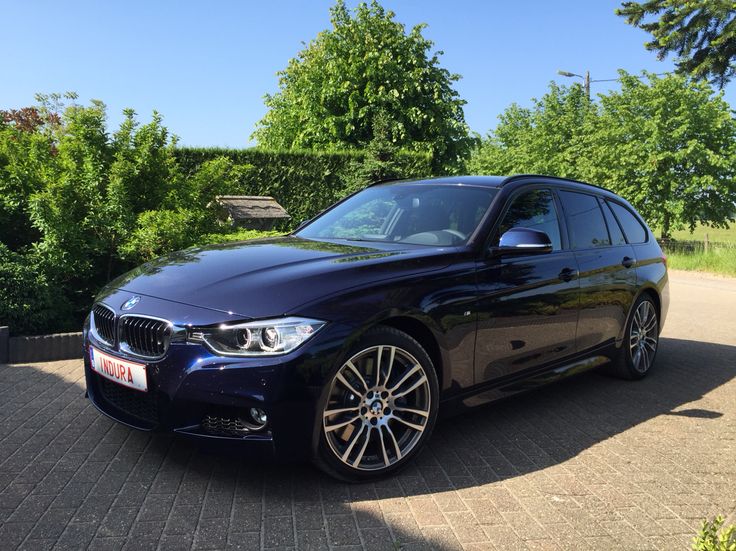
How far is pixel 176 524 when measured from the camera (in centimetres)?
278

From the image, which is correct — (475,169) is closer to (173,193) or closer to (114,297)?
(173,193)

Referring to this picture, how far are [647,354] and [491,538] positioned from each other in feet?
11.8

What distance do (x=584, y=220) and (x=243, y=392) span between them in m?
3.29

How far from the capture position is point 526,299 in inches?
158

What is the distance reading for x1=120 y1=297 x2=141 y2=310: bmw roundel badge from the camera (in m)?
3.27

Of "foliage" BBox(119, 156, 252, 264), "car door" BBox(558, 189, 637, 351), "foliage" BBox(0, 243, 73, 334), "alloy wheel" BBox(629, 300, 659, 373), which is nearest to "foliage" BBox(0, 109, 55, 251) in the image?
"foliage" BBox(0, 243, 73, 334)

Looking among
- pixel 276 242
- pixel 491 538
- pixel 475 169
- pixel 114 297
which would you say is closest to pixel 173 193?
pixel 276 242

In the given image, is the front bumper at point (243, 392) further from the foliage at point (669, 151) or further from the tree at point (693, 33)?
the foliage at point (669, 151)

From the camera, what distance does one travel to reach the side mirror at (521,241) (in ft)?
12.4

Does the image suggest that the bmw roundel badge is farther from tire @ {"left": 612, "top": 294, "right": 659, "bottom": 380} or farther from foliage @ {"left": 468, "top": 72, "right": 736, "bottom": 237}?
foliage @ {"left": 468, "top": 72, "right": 736, "bottom": 237}

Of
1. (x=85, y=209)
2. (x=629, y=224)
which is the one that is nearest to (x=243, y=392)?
(x=629, y=224)

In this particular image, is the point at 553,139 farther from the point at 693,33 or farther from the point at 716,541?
the point at 716,541

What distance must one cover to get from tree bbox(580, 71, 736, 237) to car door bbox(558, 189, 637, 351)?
17.4m

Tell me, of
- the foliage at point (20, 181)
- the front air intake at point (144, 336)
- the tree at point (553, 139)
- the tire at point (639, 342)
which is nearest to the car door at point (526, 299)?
the tire at point (639, 342)
